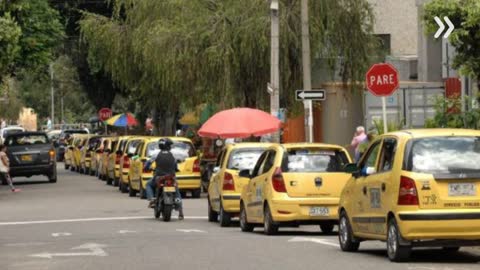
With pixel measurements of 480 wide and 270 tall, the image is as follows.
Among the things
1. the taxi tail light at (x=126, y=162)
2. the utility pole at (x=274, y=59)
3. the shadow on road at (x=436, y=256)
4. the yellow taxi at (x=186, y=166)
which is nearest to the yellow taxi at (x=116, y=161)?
the taxi tail light at (x=126, y=162)

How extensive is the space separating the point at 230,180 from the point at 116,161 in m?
18.5

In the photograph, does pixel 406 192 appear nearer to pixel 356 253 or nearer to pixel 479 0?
pixel 356 253

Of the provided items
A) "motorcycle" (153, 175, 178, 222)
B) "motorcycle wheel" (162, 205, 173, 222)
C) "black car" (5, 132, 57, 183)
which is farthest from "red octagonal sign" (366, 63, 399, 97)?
"black car" (5, 132, 57, 183)

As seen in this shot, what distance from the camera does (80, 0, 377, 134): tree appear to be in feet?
125

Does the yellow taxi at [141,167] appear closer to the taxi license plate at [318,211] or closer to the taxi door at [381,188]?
the taxi license plate at [318,211]

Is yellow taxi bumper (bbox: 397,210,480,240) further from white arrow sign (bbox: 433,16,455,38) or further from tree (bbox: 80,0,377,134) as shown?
tree (bbox: 80,0,377,134)

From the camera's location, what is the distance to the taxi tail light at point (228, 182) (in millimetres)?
24484

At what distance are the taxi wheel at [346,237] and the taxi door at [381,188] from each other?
0.98m

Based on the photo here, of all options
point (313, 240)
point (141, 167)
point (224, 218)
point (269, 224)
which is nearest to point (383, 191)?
point (313, 240)

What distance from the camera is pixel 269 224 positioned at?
21.0m

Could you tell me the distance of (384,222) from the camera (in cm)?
1555

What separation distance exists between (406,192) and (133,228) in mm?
9941

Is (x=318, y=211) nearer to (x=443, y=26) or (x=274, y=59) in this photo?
(x=443, y=26)

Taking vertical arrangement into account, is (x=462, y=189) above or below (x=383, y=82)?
below
